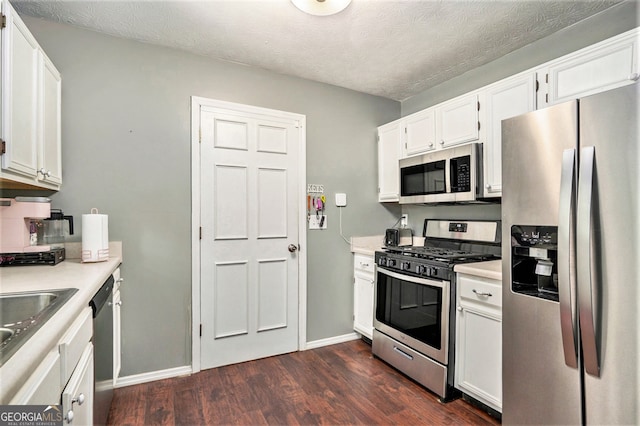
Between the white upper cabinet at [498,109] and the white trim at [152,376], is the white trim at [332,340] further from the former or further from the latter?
the white upper cabinet at [498,109]

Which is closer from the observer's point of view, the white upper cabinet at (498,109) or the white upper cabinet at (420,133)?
the white upper cabinet at (498,109)

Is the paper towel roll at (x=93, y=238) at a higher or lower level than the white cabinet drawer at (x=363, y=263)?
higher

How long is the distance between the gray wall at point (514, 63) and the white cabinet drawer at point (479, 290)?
779 mm

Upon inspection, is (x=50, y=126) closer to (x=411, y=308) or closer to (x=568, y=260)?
(x=411, y=308)

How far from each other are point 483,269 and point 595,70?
1221 millimetres

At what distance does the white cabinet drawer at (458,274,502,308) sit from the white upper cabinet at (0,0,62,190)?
2447 millimetres

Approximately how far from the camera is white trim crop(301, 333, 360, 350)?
2953 mm

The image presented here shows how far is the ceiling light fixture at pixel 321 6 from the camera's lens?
1.80 metres

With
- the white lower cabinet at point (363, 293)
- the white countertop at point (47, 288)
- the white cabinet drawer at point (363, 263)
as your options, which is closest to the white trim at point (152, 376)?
the white countertop at point (47, 288)

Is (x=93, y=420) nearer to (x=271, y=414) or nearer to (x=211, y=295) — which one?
(x=271, y=414)

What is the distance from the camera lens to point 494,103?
2199 mm

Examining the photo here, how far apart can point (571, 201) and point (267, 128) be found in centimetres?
220

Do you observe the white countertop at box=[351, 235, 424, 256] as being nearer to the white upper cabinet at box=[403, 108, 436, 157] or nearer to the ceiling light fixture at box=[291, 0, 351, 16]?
the white upper cabinet at box=[403, 108, 436, 157]

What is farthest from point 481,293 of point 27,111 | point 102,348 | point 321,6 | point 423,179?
point 27,111
